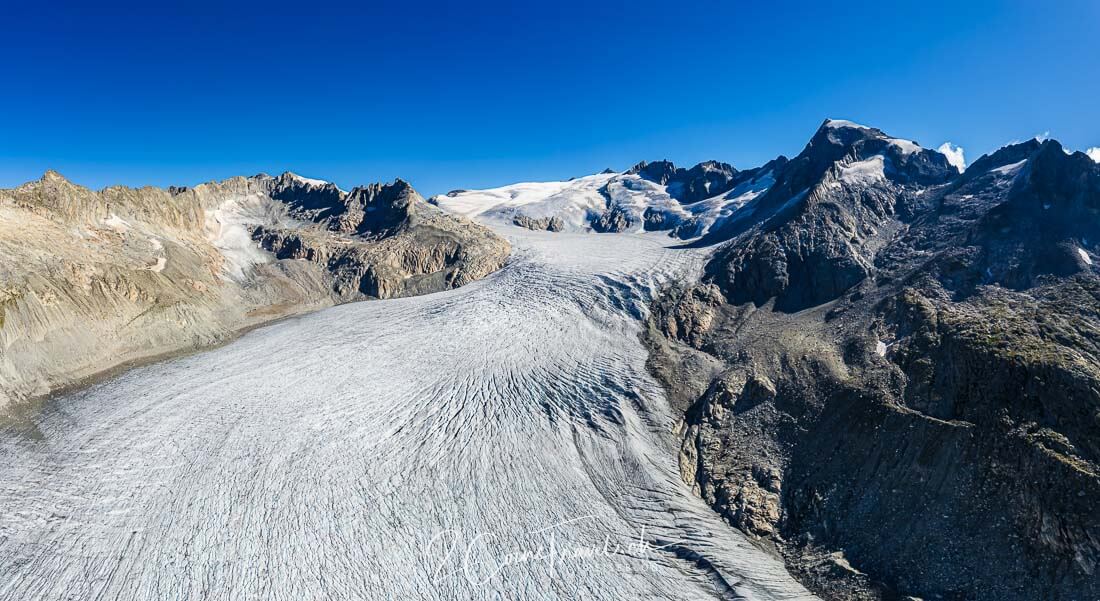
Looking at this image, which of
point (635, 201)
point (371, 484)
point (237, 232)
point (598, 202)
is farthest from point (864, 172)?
point (237, 232)

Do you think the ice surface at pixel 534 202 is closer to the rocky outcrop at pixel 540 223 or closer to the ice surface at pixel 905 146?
the rocky outcrop at pixel 540 223

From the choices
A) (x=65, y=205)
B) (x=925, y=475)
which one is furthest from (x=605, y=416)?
(x=65, y=205)

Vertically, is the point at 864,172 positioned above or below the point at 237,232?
above

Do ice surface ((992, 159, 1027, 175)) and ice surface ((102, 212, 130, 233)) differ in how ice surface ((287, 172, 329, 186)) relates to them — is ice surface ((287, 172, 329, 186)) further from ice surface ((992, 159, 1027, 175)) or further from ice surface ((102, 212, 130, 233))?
ice surface ((992, 159, 1027, 175))

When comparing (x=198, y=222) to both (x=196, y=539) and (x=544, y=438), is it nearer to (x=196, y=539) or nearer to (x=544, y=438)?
(x=196, y=539)

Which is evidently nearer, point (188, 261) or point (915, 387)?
point (915, 387)

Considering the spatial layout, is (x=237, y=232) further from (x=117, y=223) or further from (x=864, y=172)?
(x=864, y=172)
